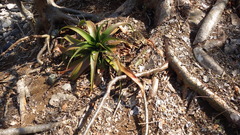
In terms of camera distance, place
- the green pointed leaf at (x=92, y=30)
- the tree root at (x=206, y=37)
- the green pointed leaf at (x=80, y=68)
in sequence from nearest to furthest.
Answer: the tree root at (x=206, y=37) < the green pointed leaf at (x=80, y=68) < the green pointed leaf at (x=92, y=30)

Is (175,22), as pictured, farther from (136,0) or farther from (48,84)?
(48,84)

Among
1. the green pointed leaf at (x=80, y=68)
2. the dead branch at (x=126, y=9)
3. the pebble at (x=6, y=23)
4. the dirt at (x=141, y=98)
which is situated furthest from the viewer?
the pebble at (x=6, y=23)

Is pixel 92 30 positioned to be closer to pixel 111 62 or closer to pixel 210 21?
pixel 111 62

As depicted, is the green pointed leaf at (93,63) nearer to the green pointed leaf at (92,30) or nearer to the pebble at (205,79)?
the green pointed leaf at (92,30)

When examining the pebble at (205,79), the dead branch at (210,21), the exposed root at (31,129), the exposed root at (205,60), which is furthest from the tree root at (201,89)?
the exposed root at (31,129)

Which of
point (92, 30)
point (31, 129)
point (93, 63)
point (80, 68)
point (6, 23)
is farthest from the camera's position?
point (6, 23)

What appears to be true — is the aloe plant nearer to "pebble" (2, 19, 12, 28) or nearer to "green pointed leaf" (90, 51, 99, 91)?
"green pointed leaf" (90, 51, 99, 91)

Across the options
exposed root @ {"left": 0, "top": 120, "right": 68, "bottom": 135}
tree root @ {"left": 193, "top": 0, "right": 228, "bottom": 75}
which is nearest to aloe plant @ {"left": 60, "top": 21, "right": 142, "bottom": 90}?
exposed root @ {"left": 0, "top": 120, "right": 68, "bottom": 135}

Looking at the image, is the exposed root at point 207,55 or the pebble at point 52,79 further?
the pebble at point 52,79

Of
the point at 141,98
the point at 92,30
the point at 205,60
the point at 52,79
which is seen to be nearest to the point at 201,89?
the point at 205,60
